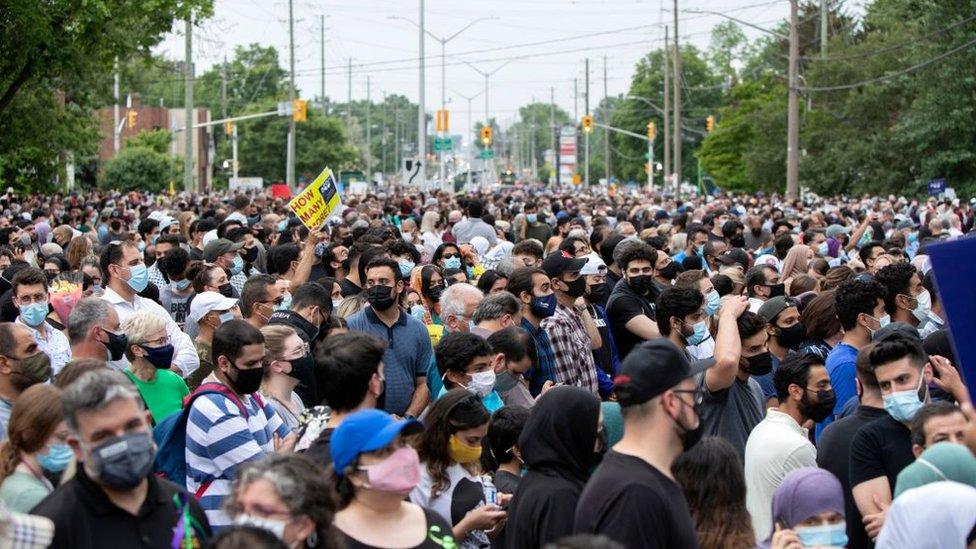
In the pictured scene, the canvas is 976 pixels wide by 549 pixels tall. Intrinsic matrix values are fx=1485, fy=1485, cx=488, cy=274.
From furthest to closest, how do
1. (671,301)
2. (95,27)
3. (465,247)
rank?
1. (95,27)
2. (465,247)
3. (671,301)

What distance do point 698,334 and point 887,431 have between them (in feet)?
8.65

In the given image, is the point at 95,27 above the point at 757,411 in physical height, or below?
above

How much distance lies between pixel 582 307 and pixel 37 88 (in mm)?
25259

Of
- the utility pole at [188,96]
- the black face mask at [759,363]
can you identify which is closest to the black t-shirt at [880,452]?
the black face mask at [759,363]

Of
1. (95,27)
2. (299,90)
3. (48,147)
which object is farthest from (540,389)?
(299,90)

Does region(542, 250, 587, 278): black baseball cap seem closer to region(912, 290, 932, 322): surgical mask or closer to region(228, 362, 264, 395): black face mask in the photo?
region(912, 290, 932, 322): surgical mask

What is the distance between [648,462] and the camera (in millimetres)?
4828

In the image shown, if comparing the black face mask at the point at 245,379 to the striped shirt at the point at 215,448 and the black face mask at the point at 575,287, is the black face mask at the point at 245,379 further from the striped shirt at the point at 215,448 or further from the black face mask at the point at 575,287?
the black face mask at the point at 575,287

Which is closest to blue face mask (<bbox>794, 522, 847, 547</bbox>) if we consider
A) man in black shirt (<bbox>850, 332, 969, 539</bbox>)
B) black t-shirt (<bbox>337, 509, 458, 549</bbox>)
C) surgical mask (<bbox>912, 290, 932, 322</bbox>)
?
man in black shirt (<bbox>850, 332, 969, 539</bbox>)

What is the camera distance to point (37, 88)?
108 feet

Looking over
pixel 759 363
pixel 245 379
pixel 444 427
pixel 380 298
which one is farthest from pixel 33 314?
pixel 759 363

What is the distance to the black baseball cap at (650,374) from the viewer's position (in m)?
4.89

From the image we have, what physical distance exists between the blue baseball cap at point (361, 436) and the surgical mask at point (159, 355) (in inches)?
120

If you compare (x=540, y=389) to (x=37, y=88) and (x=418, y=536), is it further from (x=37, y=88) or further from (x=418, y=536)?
(x=37, y=88)
